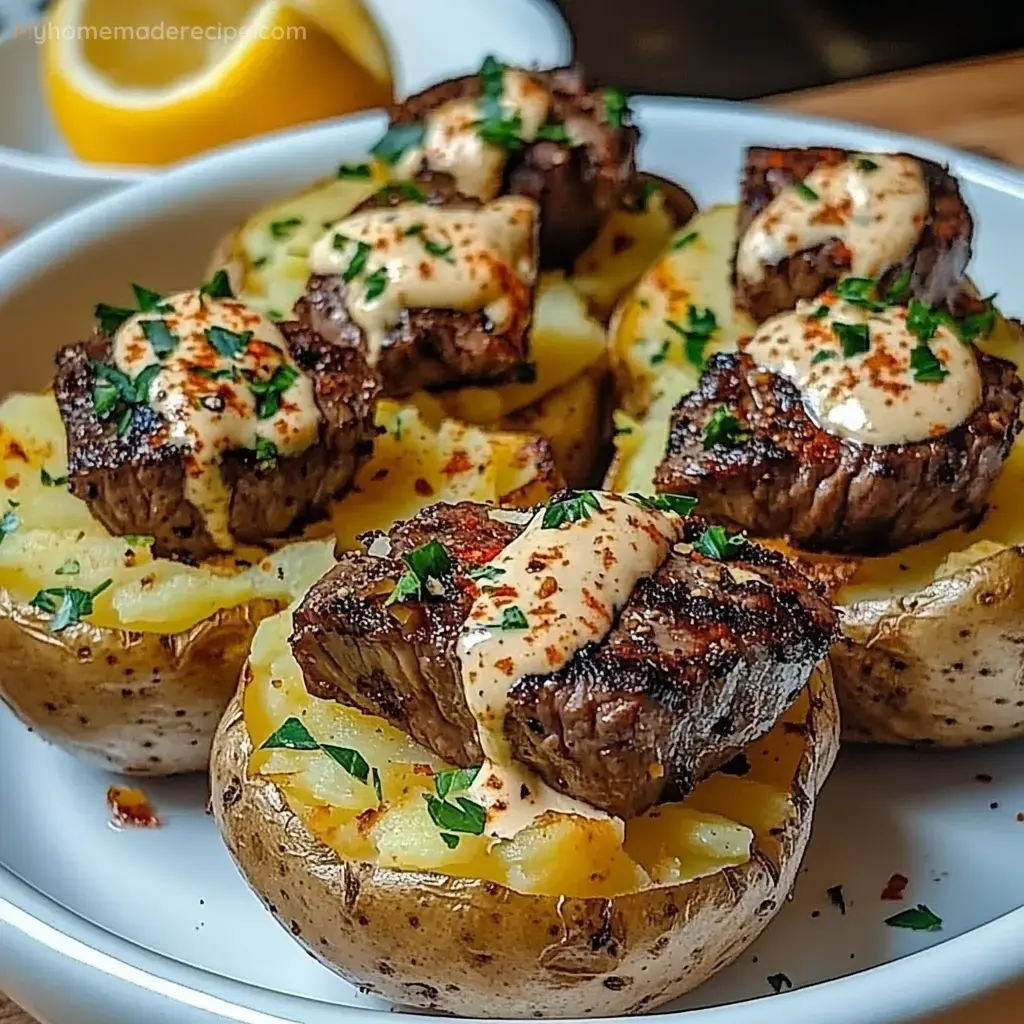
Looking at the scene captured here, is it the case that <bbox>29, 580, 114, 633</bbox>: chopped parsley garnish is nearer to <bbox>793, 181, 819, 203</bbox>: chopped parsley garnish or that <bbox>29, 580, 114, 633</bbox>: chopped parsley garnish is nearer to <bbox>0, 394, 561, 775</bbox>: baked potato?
<bbox>0, 394, 561, 775</bbox>: baked potato

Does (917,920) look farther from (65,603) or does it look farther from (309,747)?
(65,603)

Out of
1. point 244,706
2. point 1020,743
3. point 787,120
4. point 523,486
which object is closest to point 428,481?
point 523,486

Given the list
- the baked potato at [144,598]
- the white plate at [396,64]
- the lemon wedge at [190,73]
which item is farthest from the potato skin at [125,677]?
the lemon wedge at [190,73]

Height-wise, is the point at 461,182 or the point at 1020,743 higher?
the point at 461,182

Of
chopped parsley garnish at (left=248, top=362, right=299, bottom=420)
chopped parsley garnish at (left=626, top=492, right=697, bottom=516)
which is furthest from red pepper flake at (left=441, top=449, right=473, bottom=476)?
chopped parsley garnish at (left=626, top=492, right=697, bottom=516)

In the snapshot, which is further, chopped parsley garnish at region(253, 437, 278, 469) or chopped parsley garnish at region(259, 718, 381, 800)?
chopped parsley garnish at region(253, 437, 278, 469)

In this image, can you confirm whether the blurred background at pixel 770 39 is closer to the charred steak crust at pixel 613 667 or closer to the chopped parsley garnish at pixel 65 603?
the chopped parsley garnish at pixel 65 603

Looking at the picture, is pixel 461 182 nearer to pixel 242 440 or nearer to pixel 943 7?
pixel 242 440
